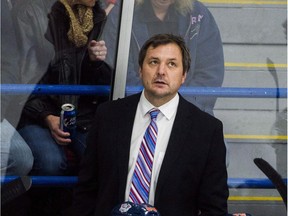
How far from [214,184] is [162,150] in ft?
1.00

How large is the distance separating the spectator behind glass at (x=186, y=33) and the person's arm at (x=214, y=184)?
89 centimetres

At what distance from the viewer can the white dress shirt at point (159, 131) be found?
427cm

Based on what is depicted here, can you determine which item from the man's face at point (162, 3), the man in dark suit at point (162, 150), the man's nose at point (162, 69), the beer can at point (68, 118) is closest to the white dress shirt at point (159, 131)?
the man in dark suit at point (162, 150)

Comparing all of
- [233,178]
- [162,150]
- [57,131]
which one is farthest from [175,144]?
[233,178]

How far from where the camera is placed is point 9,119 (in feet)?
16.5

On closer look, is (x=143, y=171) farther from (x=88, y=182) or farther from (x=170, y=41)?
(x=170, y=41)

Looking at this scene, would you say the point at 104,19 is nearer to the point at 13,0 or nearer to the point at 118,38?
the point at 118,38

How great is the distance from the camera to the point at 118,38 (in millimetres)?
Result: 5043

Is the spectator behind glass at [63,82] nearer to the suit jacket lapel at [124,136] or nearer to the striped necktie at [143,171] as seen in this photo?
the suit jacket lapel at [124,136]

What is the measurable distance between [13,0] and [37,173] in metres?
0.98

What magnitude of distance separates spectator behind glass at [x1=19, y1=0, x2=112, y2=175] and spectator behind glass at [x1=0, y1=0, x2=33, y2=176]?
Answer: 0.05 m

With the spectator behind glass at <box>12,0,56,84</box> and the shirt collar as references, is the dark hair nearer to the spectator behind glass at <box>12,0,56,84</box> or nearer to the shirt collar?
the shirt collar

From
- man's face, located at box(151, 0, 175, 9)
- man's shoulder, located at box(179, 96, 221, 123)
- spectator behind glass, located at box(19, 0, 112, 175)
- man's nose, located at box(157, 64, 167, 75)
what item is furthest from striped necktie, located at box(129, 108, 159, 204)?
man's face, located at box(151, 0, 175, 9)

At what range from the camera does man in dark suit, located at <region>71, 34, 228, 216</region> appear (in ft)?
13.9
